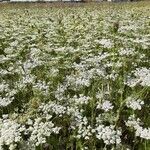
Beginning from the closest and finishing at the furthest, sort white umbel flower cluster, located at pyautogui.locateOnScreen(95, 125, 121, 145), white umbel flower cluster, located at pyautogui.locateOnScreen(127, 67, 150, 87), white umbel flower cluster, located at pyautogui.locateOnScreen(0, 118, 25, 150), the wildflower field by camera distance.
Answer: white umbel flower cluster, located at pyautogui.locateOnScreen(0, 118, 25, 150), white umbel flower cluster, located at pyautogui.locateOnScreen(95, 125, 121, 145), the wildflower field, white umbel flower cluster, located at pyautogui.locateOnScreen(127, 67, 150, 87)

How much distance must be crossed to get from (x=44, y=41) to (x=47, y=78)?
3956 mm

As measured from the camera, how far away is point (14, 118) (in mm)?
4812

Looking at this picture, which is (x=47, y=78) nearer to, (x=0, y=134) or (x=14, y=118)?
(x=14, y=118)

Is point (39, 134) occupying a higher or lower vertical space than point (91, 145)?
higher

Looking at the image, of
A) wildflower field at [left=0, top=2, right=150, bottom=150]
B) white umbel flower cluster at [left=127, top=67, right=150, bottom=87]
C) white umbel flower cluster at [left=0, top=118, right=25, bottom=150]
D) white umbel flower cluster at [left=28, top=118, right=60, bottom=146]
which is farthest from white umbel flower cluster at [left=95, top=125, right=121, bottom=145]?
white umbel flower cluster at [left=127, top=67, right=150, bottom=87]

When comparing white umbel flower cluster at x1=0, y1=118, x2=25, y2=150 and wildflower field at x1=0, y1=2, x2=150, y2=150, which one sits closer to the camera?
white umbel flower cluster at x1=0, y1=118, x2=25, y2=150

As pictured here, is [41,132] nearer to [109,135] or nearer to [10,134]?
[10,134]

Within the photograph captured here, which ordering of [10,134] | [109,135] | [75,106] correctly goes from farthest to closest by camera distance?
[75,106] < [109,135] < [10,134]

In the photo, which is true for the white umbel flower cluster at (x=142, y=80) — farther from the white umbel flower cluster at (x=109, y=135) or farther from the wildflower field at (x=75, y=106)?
the white umbel flower cluster at (x=109, y=135)

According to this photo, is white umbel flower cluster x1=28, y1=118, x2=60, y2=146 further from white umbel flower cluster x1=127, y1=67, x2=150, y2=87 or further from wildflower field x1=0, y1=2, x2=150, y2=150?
white umbel flower cluster x1=127, y1=67, x2=150, y2=87

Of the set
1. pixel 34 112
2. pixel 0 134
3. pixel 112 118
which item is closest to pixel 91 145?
pixel 112 118

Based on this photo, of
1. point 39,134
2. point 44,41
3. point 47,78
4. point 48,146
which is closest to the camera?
point 39,134

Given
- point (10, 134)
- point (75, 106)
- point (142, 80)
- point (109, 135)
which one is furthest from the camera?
point (142, 80)

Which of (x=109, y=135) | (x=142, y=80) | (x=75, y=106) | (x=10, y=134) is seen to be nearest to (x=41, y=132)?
(x=10, y=134)
